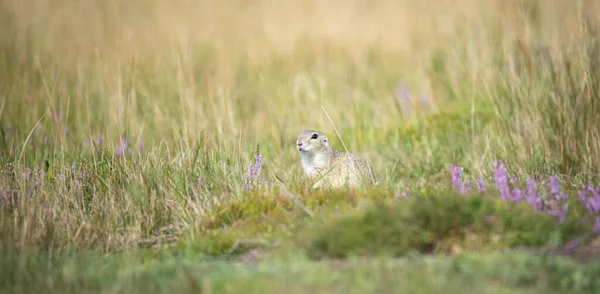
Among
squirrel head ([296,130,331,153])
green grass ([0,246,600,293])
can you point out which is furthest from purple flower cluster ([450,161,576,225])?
squirrel head ([296,130,331,153])

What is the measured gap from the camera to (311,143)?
8.09m

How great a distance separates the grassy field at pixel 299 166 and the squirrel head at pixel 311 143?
28 cm

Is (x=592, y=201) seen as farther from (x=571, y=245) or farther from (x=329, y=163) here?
(x=329, y=163)

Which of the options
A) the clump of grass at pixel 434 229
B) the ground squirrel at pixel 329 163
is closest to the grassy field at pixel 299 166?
the clump of grass at pixel 434 229

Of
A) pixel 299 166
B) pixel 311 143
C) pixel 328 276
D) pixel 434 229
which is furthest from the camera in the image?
pixel 299 166

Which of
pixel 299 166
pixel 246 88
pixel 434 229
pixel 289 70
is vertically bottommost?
pixel 434 229

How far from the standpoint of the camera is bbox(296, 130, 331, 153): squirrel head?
802 cm

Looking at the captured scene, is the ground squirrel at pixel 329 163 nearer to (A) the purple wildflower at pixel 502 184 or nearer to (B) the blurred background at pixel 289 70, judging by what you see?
(B) the blurred background at pixel 289 70

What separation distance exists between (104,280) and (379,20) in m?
10.6

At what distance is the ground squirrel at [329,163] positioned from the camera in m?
7.69

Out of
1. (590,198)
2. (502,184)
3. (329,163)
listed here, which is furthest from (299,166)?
(590,198)

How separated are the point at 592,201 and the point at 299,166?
141 inches

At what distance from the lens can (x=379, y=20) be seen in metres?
14.8

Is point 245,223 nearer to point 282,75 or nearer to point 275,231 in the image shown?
point 275,231
